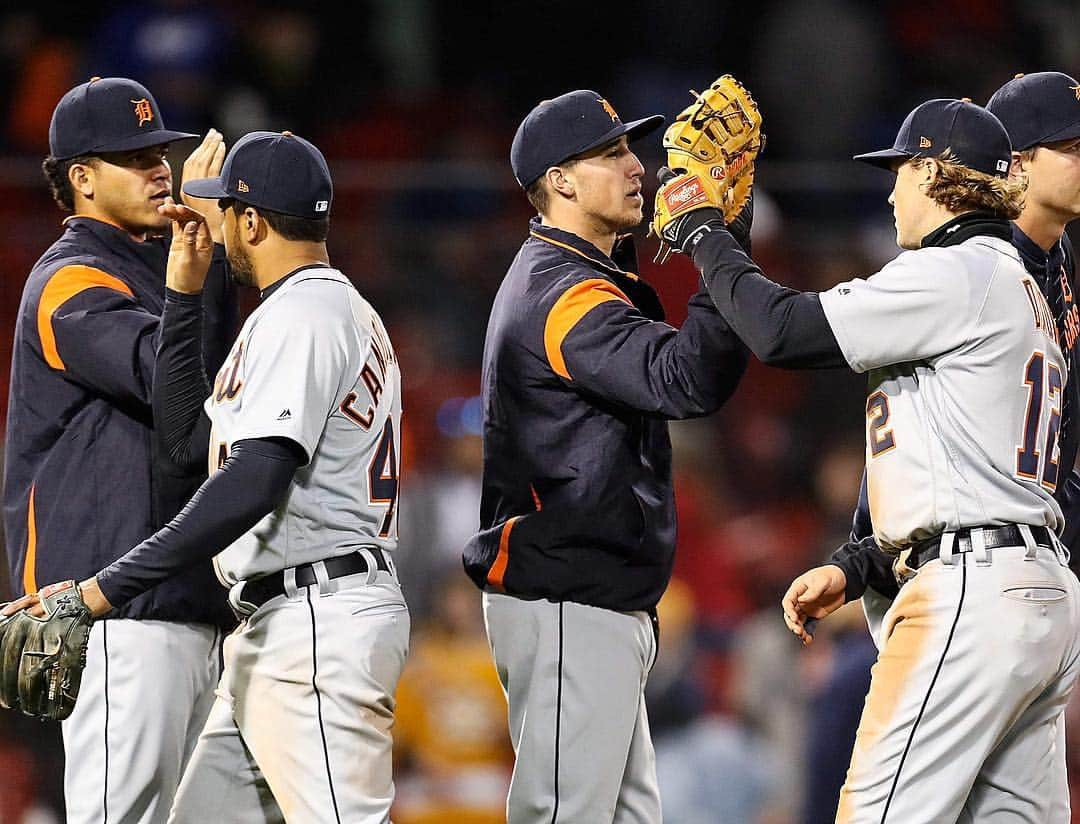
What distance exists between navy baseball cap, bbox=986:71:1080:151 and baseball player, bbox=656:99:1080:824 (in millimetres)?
565

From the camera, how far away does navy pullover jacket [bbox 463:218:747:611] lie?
339cm

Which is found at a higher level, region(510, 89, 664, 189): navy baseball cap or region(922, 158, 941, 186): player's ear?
region(510, 89, 664, 189): navy baseball cap

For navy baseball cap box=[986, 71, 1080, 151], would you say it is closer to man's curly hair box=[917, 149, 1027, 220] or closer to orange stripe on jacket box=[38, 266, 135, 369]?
man's curly hair box=[917, 149, 1027, 220]

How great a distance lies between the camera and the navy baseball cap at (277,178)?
3.38 metres

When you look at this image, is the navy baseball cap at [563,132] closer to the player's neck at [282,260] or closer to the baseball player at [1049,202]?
the player's neck at [282,260]

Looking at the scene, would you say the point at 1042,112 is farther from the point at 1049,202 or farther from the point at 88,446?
the point at 88,446

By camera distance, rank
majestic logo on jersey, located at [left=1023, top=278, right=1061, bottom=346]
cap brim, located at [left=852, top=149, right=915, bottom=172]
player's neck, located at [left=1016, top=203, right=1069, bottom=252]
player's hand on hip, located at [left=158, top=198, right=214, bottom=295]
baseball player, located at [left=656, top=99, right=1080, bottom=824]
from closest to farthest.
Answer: baseball player, located at [left=656, top=99, right=1080, bottom=824] → majestic logo on jersey, located at [left=1023, top=278, right=1061, bottom=346] → cap brim, located at [left=852, top=149, right=915, bottom=172] → player's hand on hip, located at [left=158, top=198, right=214, bottom=295] → player's neck, located at [left=1016, top=203, right=1069, bottom=252]

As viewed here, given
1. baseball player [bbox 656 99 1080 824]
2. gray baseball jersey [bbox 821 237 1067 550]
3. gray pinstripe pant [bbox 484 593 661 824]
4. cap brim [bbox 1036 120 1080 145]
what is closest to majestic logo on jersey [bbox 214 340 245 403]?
gray pinstripe pant [bbox 484 593 661 824]

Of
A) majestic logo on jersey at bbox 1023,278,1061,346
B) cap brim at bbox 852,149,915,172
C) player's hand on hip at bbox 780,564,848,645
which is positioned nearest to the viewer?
majestic logo on jersey at bbox 1023,278,1061,346

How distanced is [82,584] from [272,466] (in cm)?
46

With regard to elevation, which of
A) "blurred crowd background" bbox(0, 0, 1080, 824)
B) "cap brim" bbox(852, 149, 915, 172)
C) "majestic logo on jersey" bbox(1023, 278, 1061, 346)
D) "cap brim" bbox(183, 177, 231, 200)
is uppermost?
"cap brim" bbox(852, 149, 915, 172)

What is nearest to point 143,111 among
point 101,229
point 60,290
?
point 101,229

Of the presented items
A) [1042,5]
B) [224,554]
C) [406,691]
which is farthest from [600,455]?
[1042,5]

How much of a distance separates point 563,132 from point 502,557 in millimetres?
1014
